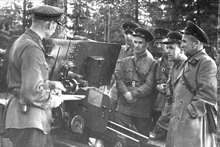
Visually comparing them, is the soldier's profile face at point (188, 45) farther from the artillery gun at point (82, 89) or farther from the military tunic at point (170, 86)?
the artillery gun at point (82, 89)

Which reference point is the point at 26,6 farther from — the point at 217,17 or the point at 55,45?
the point at 217,17

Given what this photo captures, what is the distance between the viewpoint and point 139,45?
444 centimetres

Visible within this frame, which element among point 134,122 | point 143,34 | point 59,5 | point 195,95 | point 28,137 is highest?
point 59,5

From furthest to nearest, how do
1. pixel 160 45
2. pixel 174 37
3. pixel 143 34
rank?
pixel 160 45
pixel 143 34
pixel 174 37

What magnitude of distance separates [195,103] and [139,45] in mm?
1543

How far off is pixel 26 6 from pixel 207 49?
1.91 m

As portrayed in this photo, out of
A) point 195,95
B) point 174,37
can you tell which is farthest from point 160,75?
point 195,95

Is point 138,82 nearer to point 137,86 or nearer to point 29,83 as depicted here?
point 137,86

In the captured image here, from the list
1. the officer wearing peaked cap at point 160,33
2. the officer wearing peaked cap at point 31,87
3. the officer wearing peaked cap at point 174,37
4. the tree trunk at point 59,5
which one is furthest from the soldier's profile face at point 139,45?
the officer wearing peaked cap at point 31,87

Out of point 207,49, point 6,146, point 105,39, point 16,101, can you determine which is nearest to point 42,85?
point 16,101

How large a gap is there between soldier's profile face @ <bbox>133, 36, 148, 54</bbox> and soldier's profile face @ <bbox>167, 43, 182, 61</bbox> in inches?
18.2

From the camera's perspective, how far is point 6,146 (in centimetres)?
326

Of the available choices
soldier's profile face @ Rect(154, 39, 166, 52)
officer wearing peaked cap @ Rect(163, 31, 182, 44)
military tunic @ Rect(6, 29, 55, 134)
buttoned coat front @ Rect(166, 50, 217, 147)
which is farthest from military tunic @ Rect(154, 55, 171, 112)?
military tunic @ Rect(6, 29, 55, 134)

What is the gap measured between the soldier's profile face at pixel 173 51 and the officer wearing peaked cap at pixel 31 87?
1580mm
